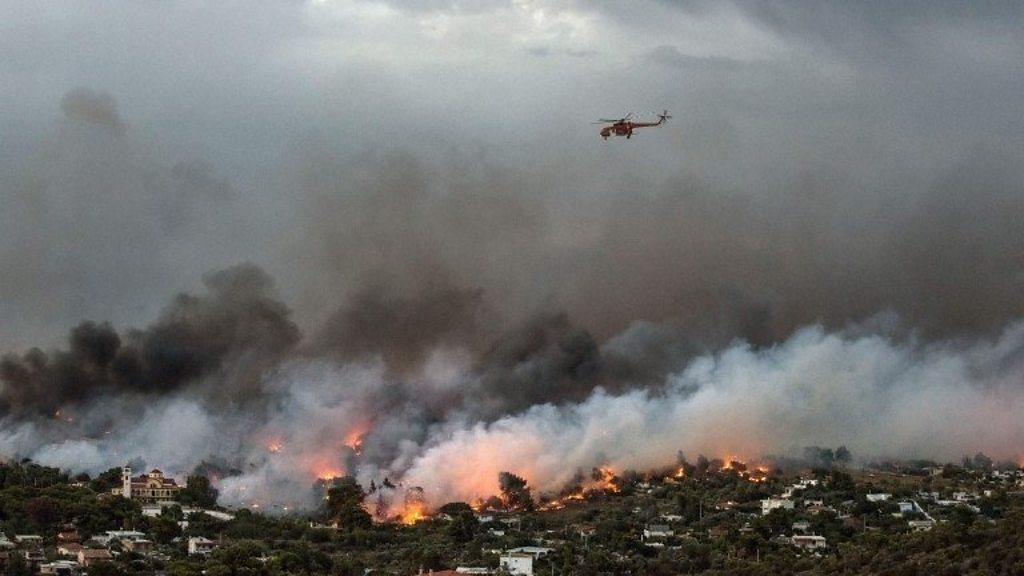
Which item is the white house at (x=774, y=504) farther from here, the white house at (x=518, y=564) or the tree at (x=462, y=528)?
the white house at (x=518, y=564)

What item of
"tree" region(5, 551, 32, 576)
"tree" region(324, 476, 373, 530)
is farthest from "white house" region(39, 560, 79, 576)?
"tree" region(324, 476, 373, 530)

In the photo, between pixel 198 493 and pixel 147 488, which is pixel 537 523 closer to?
pixel 198 493

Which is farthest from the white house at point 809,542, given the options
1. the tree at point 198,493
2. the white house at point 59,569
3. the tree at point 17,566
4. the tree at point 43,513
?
the tree at point 43,513

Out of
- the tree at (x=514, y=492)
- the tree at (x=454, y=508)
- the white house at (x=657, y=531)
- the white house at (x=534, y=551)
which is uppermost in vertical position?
the tree at (x=514, y=492)

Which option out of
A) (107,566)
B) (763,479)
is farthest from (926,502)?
(107,566)

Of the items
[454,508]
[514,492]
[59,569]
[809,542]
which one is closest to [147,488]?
[454,508]

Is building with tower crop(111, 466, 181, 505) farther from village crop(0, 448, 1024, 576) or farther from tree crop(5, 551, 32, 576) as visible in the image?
tree crop(5, 551, 32, 576)
